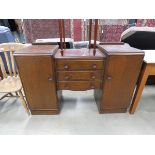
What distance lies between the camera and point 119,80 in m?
1.36

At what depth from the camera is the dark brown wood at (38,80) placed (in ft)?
3.93

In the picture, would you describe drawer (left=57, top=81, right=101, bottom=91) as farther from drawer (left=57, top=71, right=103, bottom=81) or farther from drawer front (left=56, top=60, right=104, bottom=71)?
drawer front (left=56, top=60, right=104, bottom=71)

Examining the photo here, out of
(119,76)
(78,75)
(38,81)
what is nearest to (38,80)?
(38,81)

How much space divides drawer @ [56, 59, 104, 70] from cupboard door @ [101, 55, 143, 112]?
0.10m

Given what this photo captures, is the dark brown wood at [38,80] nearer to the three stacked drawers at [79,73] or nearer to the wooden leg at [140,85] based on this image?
the three stacked drawers at [79,73]

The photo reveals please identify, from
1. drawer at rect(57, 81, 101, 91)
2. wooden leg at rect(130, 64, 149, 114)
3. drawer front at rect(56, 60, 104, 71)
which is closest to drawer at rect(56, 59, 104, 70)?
drawer front at rect(56, 60, 104, 71)

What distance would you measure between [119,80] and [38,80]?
859 millimetres

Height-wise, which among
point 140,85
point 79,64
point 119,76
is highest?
point 79,64

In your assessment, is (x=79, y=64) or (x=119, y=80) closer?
(x=79, y=64)

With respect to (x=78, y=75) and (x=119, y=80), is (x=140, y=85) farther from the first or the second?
(x=78, y=75)

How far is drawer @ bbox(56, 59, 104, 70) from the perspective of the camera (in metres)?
1.25
